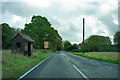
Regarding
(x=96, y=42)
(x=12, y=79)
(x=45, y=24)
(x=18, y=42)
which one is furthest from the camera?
(x=96, y=42)

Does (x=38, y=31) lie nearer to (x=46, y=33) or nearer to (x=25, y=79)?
(x=46, y=33)

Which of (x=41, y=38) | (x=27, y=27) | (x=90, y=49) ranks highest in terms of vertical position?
(x=27, y=27)

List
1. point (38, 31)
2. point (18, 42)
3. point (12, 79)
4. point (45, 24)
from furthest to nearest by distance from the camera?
point (45, 24) < point (38, 31) < point (18, 42) < point (12, 79)

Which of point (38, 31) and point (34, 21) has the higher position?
point (34, 21)

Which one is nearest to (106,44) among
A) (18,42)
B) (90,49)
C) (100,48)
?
(100,48)

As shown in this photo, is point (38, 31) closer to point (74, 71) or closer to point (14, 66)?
point (14, 66)

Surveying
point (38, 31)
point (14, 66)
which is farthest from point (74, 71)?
point (38, 31)

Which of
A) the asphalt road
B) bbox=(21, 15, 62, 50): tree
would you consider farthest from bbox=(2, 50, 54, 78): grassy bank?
bbox=(21, 15, 62, 50): tree

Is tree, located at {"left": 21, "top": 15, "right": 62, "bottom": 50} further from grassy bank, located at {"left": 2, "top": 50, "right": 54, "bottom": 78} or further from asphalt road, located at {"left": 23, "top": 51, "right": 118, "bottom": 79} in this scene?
asphalt road, located at {"left": 23, "top": 51, "right": 118, "bottom": 79}

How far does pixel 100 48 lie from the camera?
73938 mm

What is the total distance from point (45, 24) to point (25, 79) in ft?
122

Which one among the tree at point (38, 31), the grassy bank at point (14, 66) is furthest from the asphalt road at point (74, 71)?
the tree at point (38, 31)

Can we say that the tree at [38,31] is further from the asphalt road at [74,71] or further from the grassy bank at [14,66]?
the asphalt road at [74,71]

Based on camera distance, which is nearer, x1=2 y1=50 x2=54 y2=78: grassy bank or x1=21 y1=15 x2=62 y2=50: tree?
x1=2 y1=50 x2=54 y2=78: grassy bank
